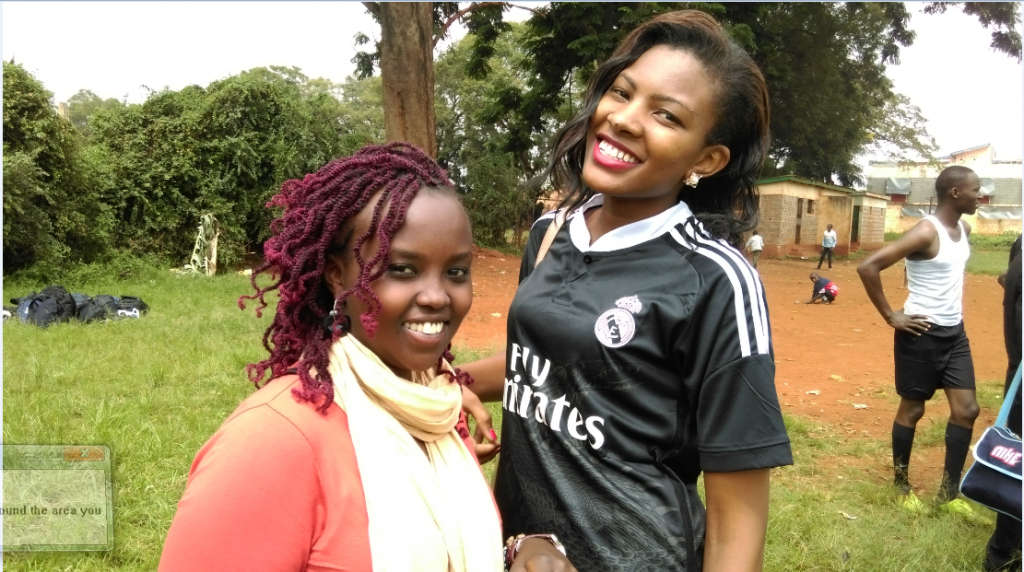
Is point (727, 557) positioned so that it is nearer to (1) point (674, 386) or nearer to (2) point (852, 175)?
(1) point (674, 386)

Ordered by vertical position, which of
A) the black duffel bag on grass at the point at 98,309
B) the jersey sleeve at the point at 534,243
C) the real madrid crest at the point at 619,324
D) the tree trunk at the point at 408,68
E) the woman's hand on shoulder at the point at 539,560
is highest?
the tree trunk at the point at 408,68

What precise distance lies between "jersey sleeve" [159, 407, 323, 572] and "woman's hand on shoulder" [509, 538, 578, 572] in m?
0.41

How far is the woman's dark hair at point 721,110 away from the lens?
1571 millimetres

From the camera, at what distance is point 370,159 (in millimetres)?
1368

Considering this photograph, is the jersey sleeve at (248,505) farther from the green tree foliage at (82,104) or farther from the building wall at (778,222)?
the green tree foliage at (82,104)

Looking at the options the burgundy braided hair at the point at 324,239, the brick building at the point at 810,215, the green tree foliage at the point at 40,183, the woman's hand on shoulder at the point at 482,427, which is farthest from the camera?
the brick building at the point at 810,215

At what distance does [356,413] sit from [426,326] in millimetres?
202

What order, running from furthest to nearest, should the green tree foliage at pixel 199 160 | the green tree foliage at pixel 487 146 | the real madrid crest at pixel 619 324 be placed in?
the green tree foliage at pixel 487 146, the green tree foliage at pixel 199 160, the real madrid crest at pixel 619 324

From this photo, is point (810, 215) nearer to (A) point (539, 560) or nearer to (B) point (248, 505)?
(A) point (539, 560)

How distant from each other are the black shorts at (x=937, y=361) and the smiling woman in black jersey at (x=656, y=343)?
3.22m

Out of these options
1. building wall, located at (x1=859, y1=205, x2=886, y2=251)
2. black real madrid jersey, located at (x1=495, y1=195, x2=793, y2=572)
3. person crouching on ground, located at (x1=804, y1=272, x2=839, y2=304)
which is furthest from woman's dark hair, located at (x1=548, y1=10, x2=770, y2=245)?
building wall, located at (x1=859, y1=205, x2=886, y2=251)

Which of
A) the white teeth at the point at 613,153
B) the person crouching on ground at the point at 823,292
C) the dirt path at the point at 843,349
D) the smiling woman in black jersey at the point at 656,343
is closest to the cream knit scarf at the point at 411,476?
the smiling woman in black jersey at the point at 656,343

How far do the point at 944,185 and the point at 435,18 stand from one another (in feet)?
28.9

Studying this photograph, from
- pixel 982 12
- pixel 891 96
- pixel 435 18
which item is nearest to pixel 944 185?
pixel 435 18
